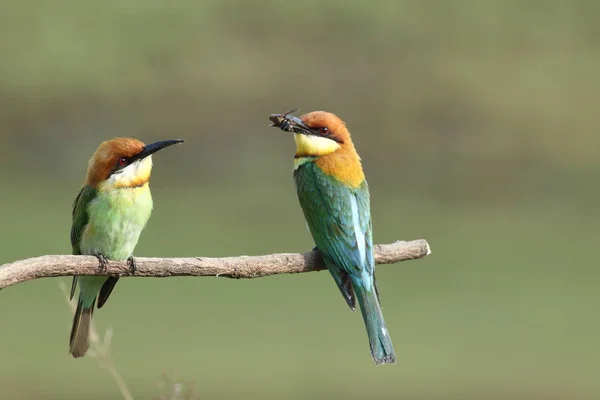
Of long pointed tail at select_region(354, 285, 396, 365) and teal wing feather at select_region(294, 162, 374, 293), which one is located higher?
teal wing feather at select_region(294, 162, 374, 293)

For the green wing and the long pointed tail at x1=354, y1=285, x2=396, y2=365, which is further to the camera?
the green wing

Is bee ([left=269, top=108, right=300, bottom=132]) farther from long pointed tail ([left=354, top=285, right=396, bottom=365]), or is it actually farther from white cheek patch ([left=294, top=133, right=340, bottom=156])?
long pointed tail ([left=354, top=285, right=396, bottom=365])

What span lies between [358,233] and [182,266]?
60cm

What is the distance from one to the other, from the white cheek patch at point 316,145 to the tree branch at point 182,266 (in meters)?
0.27

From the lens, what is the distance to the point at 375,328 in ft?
10.3

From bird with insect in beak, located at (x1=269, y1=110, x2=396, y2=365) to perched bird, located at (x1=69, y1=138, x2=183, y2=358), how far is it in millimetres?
346

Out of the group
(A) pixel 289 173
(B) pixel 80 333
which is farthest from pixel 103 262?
(A) pixel 289 173

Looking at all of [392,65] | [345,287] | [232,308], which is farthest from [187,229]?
[345,287]

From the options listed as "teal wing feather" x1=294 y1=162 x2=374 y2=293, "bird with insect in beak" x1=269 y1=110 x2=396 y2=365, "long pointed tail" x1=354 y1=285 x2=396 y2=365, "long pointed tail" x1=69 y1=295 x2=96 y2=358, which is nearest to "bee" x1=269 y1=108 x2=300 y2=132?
"bird with insect in beak" x1=269 y1=110 x2=396 y2=365

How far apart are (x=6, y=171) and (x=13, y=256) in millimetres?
2250

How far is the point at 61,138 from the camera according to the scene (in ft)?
29.3

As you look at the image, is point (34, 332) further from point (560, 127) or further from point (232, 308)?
point (560, 127)

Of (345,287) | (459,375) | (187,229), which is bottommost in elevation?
(459,375)

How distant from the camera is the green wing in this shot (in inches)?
129
